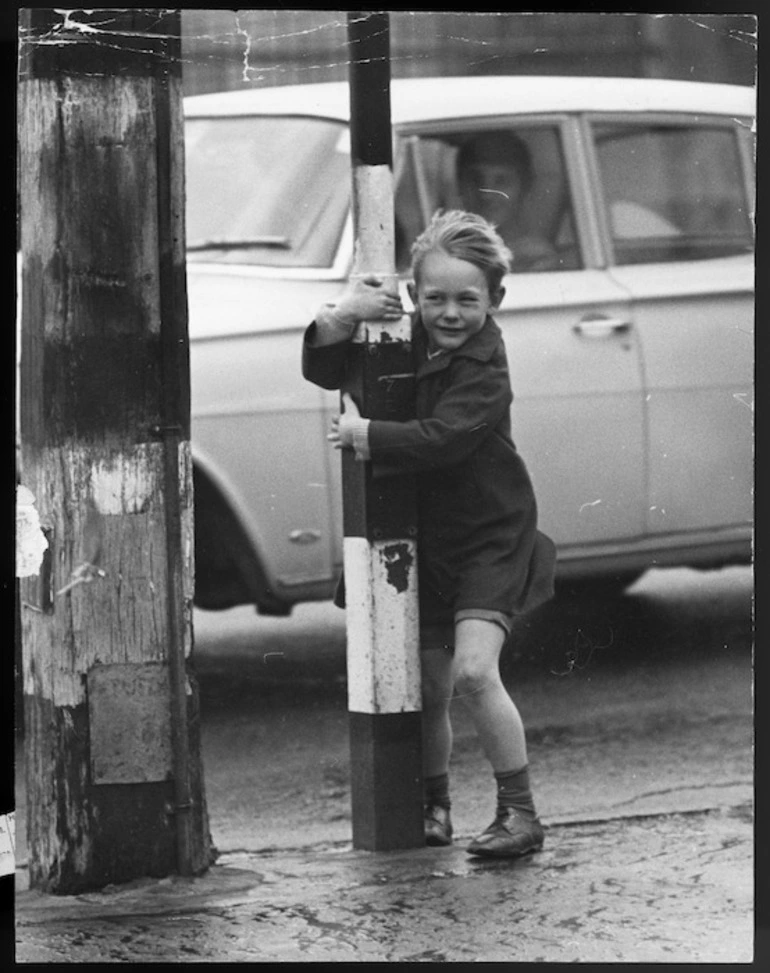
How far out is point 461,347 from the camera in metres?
6.24

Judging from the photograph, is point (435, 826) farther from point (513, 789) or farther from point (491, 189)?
point (491, 189)

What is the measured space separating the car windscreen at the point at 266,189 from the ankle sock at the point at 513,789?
1396 millimetres

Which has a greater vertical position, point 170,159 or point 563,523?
point 170,159

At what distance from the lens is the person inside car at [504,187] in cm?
633

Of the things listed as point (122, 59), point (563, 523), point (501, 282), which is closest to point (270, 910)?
point (563, 523)

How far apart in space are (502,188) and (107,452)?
4.01 ft

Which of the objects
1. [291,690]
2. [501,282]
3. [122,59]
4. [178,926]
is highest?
[122,59]

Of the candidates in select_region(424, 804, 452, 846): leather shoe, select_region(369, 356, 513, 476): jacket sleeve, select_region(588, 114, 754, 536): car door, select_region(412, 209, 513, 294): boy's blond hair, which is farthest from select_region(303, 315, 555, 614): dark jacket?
select_region(424, 804, 452, 846): leather shoe

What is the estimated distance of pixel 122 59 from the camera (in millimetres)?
6211

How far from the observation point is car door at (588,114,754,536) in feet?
20.9

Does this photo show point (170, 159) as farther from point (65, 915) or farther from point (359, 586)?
point (65, 915)

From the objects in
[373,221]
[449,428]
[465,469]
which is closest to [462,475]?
[465,469]

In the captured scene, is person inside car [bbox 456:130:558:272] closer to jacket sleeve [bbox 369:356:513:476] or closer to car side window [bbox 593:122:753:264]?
car side window [bbox 593:122:753:264]

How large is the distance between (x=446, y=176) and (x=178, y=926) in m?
2.03
